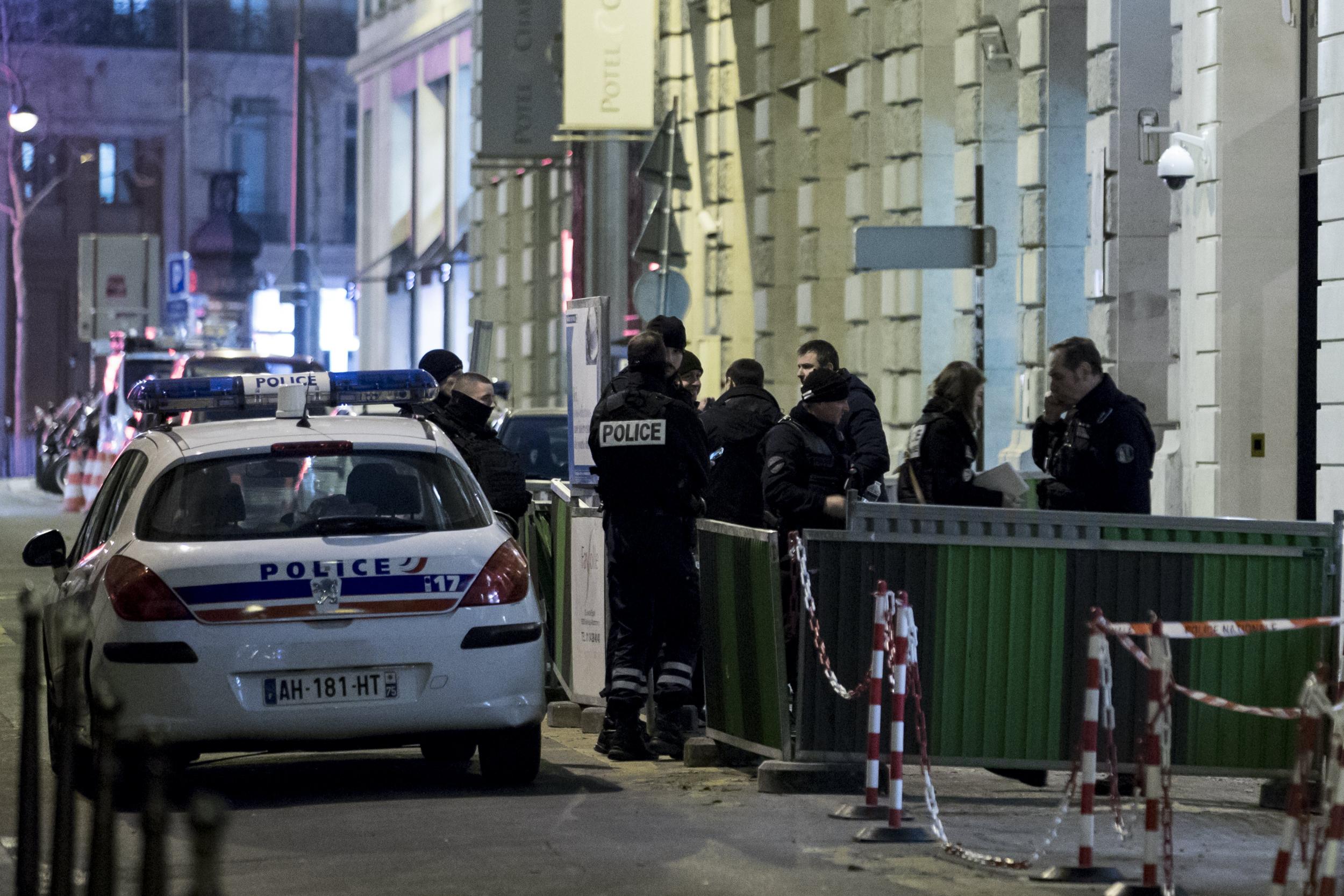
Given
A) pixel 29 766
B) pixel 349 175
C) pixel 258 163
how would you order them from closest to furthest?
1. pixel 29 766
2. pixel 258 163
3. pixel 349 175

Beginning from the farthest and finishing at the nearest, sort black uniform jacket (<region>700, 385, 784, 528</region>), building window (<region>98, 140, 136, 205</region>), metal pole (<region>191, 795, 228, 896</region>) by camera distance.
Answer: building window (<region>98, 140, 136, 205</region>) → black uniform jacket (<region>700, 385, 784, 528</region>) → metal pole (<region>191, 795, 228, 896</region>)

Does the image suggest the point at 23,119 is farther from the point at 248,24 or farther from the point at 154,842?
the point at 154,842

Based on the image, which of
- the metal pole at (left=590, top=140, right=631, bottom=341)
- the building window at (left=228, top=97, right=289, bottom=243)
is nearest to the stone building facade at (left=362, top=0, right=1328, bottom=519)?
the metal pole at (left=590, top=140, right=631, bottom=341)

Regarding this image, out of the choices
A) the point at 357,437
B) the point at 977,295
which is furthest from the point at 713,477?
the point at 977,295

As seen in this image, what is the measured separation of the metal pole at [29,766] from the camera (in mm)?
5375

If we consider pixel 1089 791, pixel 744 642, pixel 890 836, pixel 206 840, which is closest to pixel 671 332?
pixel 744 642

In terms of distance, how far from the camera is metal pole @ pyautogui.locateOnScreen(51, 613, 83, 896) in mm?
4977

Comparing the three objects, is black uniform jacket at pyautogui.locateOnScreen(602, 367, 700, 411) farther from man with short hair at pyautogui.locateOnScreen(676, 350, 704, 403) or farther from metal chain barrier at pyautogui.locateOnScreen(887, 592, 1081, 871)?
metal chain barrier at pyautogui.locateOnScreen(887, 592, 1081, 871)

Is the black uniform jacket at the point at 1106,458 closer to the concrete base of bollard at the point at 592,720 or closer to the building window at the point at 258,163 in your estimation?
the concrete base of bollard at the point at 592,720

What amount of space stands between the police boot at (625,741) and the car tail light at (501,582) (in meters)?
1.32

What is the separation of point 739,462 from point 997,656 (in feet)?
7.99

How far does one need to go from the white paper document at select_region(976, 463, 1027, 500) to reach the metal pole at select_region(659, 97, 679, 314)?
7648 mm

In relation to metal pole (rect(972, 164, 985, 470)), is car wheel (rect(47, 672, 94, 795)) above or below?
below

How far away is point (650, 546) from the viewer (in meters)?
A: 9.95
